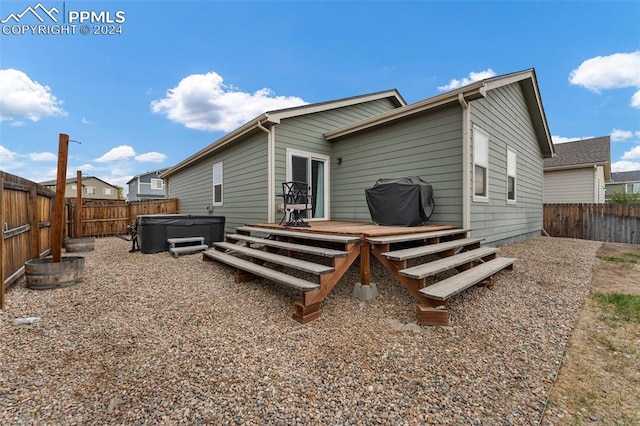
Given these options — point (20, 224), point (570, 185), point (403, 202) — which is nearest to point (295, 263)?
point (403, 202)

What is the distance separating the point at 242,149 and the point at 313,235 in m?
4.87

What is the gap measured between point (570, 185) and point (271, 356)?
1639 centimetres

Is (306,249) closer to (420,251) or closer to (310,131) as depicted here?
(420,251)

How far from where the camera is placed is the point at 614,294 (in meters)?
3.81

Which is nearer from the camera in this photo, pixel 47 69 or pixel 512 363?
pixel 512 363

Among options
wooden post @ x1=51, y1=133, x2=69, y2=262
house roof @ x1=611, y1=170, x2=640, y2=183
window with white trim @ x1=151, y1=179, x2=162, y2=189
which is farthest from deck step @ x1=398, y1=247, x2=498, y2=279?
window with white trim @ x1=151, y1=179, x2=162, y2=189

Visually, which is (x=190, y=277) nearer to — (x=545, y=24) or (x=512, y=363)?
(x=512, y=363)

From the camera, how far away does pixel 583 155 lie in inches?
512

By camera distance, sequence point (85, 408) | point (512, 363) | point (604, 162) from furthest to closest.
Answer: point (604, 162) → point (512, 363) → point (85, 408)

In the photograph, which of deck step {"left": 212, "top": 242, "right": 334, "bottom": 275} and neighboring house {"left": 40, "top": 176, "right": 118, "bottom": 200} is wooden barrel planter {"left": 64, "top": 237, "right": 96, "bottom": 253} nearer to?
deck step {"left": 212, "top": 242, "right": 334, "bottom": 275}

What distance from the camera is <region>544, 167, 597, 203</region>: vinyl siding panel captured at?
489 inches

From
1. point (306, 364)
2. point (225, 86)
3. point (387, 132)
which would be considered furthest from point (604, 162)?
point (225, 86)

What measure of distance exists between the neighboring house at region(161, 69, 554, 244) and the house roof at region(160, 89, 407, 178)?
0.09ft

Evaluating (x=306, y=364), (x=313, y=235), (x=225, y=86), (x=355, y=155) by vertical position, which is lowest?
(x=306, y=364)
